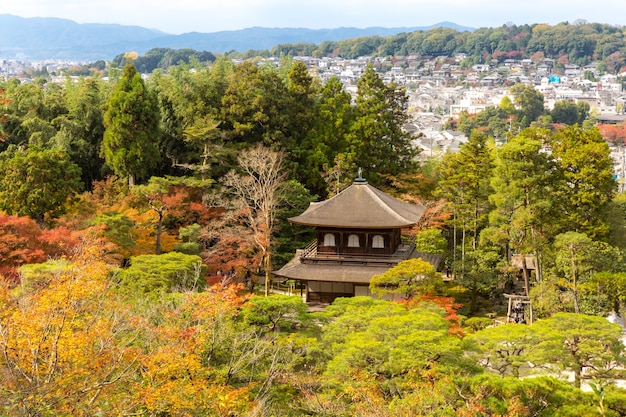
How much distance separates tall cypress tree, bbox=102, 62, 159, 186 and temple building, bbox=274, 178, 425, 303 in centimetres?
859

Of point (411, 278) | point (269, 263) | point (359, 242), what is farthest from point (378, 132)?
point (411, 278)

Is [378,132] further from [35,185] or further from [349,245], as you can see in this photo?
[35,185]

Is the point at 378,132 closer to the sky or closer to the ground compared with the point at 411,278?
closer to the sky

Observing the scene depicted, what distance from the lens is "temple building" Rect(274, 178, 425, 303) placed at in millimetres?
21250

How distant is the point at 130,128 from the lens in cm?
2764

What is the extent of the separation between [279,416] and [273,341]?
6.50ft

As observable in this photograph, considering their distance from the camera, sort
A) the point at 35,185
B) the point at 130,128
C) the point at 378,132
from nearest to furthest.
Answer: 1. the point at 35,185
2. the point at 130,128
3. the point at 378,132

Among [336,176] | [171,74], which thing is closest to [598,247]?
[336,176]

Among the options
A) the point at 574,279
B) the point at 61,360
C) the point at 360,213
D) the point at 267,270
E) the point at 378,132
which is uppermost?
the point at 378,132

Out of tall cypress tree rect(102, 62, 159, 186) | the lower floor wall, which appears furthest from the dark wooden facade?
tall cypress tree rect(102, 62, 159, 186)

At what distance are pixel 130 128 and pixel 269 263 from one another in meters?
7.90

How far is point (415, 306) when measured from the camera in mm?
17641

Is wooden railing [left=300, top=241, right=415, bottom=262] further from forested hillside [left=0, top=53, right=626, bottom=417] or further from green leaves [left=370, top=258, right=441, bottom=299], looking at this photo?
green leaves [left=370, top=258, right=441, bottom=299]

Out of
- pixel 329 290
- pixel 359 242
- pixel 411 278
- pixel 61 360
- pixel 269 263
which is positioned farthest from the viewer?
pixel 269 263
